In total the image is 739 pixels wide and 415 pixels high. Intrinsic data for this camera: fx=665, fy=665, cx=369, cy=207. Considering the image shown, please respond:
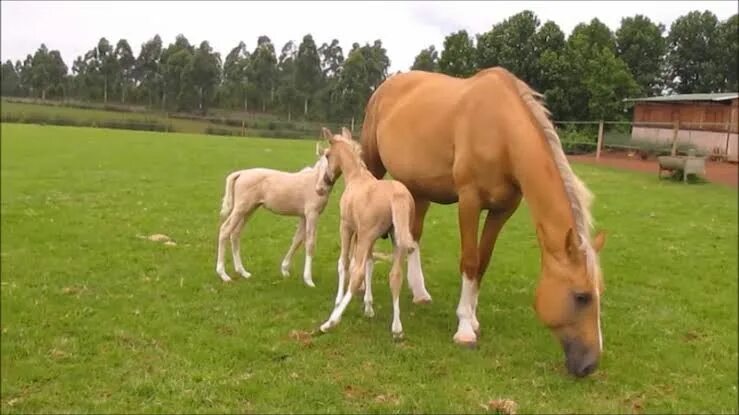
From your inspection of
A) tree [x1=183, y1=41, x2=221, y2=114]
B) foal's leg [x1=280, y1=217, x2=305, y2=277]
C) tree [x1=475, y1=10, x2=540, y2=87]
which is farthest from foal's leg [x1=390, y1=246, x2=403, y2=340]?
tree [x1=183, y1=41, x2=221, y2=114]

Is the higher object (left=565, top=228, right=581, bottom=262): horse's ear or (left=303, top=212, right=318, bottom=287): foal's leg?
(left=565, top=228, right=581, bottom=262): horse's ear

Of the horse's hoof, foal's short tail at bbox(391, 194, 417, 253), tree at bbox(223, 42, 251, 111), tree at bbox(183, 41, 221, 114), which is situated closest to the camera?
foal's short tail at bbox(391, 194, 417, 253)

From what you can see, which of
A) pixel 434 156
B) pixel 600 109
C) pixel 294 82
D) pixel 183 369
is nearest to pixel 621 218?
pixel 434 156

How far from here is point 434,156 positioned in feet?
21.1

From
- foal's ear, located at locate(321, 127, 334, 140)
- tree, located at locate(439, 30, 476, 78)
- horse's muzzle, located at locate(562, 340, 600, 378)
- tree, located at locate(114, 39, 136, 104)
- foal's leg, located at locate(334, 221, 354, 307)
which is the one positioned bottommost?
horse's muzzle, located at locate(562, 340, 600, 378)

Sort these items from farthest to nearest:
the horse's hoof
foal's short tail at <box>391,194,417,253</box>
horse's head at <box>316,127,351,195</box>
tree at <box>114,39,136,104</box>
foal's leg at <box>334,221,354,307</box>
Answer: tree at <box>114,39,136,104</box> < the horse's hoof < horse's head at <box>316,127,351,195</box> < foal's leg at <box>334,221,354,307</box> < foal's short tail at <box>391,194,417,253</box>

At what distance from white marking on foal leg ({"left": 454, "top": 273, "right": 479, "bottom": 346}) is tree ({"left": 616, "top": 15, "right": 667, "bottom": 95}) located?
55823 mm

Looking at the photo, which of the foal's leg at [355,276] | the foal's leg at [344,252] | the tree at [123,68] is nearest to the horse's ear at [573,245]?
the foal's leg at [355,276]

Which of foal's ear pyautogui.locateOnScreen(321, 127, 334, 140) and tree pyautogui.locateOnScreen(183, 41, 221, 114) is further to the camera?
tree pyautogui.locateOnScreen(183, 41, 221, 114)

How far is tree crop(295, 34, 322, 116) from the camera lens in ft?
229

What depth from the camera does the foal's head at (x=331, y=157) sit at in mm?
6516

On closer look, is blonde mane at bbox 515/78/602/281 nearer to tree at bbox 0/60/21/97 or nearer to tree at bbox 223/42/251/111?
tree at bbox 0/60/21/97

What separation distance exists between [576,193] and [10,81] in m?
4.17

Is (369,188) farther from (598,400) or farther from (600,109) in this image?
(600,109)
